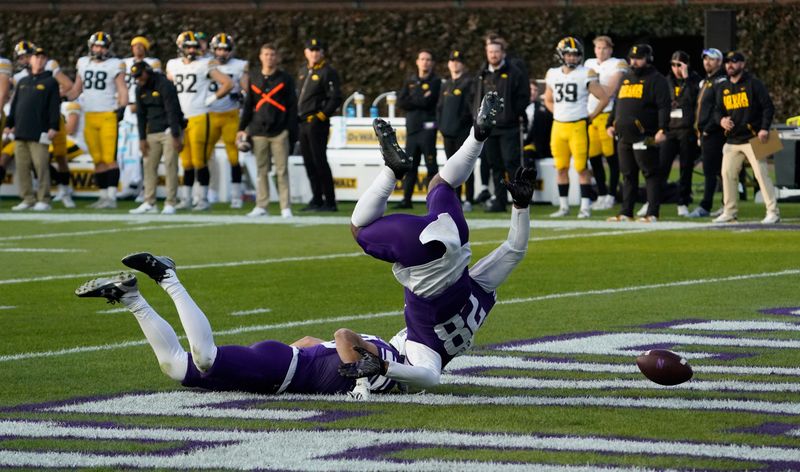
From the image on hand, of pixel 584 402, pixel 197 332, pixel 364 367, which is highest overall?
pixel 197 332

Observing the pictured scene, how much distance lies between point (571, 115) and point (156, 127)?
4.83 metres

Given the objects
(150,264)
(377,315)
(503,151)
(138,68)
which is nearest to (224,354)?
(150,264)

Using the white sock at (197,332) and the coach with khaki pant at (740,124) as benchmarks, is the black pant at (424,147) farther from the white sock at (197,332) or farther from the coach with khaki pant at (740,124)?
the white sock at (197,332)

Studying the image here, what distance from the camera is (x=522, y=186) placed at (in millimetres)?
7812

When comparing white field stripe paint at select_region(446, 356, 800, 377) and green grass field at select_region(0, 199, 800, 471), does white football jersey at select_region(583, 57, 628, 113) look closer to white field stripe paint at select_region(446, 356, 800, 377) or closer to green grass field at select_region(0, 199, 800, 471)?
green grass field at select_region(0, 199, 800, 471)

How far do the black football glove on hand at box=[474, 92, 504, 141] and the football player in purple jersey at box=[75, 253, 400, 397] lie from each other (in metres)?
1.15

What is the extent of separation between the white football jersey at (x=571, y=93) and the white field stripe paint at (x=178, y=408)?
11.8m

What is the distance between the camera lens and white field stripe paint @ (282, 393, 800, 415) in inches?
274

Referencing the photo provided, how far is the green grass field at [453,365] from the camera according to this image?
6051mm

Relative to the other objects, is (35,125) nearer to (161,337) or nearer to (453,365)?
(453,365)

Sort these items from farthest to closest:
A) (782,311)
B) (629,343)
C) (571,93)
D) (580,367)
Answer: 1. (571,93)
2. (782,311)
3. (629,343)
4. (580,367)

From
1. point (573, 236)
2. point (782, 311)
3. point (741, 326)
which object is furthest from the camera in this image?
point (573, 236)

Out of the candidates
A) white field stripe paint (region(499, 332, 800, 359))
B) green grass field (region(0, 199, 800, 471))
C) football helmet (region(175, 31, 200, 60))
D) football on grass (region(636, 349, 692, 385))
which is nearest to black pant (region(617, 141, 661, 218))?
green grass field (region(0, 199, 800, 471))

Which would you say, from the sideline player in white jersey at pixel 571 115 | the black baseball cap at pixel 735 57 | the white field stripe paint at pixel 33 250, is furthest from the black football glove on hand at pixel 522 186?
the sideline player in white jersey at pixel 571 115
